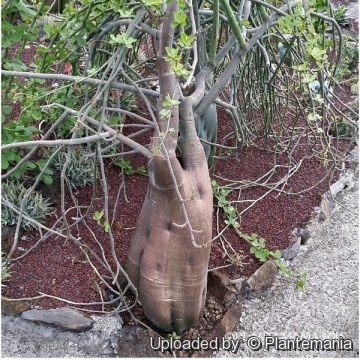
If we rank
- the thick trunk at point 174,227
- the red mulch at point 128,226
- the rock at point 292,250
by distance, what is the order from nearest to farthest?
the thick trunk at point 174,227 → the red mulch at point 128,226 → the rock at point 292,250

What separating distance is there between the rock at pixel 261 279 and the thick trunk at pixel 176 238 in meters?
0.32

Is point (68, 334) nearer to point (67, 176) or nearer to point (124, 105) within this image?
point (67, 176)

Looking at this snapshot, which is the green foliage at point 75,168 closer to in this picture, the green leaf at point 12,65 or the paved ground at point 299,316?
the green leaf at point 12,65

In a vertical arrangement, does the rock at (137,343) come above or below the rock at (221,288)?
below

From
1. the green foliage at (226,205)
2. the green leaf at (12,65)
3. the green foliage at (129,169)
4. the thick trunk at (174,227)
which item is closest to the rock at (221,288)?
the thick trunk at (174,227)

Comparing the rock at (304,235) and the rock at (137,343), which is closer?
the rock at (137,343)

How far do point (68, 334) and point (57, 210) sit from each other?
63 centimetres

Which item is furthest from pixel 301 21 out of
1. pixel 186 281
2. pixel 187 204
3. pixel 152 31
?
pixel 186 281

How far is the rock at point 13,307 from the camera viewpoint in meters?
1.68

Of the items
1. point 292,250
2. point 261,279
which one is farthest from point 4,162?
point 292,250

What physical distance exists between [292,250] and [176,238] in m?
0.87

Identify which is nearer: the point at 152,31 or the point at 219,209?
the point at 152,31

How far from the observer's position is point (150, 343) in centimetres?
167

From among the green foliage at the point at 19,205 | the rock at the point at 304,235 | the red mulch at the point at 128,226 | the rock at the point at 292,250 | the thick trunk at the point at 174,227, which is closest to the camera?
the thick trunk at the point at 174,227
